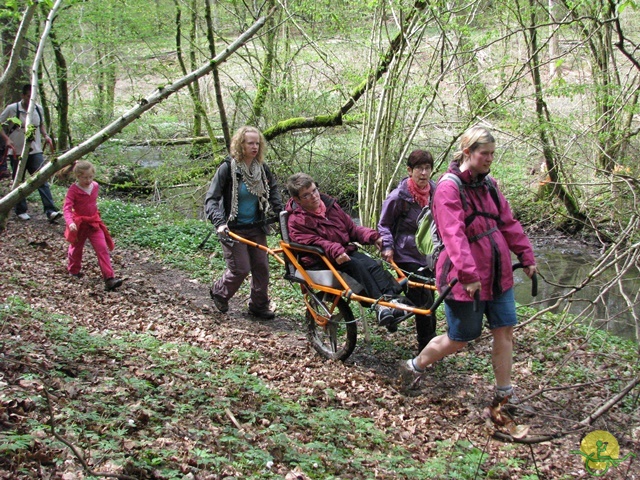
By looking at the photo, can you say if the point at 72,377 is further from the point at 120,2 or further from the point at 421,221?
the point at 120,2

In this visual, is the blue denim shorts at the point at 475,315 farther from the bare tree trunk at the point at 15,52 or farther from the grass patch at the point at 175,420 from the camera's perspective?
the bare tree trunk at the point at 15,52

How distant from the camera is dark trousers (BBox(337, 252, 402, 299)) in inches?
214

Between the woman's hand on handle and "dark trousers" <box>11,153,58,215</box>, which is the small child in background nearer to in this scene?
"dark trousers" <box>11,153,58,215</box>

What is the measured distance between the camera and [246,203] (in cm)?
702

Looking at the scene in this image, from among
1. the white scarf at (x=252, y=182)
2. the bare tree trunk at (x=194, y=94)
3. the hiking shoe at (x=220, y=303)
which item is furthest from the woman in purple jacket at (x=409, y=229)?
the bare tree trunk at (x=194, y=94)

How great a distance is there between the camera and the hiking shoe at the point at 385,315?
529 centimetres

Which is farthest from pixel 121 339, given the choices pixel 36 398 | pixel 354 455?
pixel 354 455

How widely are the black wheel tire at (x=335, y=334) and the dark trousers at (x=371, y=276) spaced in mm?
313

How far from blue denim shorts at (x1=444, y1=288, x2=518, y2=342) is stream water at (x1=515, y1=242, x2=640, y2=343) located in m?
4.19

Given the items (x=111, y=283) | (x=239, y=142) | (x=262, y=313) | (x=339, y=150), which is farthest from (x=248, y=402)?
(x=339, y=150)

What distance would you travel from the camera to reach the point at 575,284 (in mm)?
11266

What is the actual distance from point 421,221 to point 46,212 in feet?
27.4

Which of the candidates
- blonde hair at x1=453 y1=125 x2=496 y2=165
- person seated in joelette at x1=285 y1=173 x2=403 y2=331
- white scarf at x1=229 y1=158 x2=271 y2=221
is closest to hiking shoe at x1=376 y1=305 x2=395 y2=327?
person seated in joelette at x1=285 y1=173 x2=403 y2=331

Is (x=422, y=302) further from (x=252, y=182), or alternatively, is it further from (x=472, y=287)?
(x=252, y=182)
